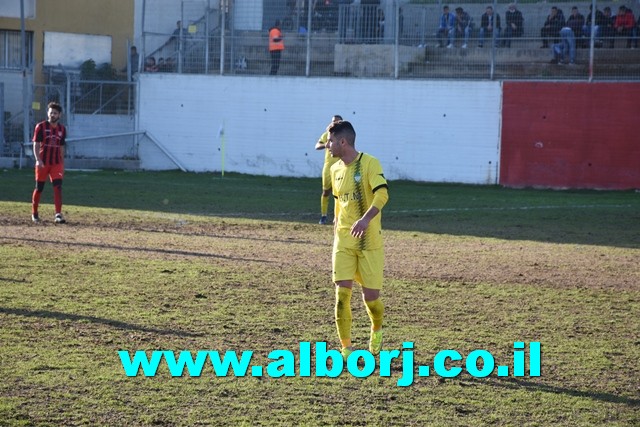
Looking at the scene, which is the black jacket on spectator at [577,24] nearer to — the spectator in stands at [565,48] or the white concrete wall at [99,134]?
the spectator in stands at [565,48]

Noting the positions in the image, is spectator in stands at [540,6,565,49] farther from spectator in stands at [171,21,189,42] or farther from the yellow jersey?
the yellow jersey

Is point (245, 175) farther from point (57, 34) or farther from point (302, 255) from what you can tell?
point (302, 255)

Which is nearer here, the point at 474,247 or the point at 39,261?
the point at 39,261

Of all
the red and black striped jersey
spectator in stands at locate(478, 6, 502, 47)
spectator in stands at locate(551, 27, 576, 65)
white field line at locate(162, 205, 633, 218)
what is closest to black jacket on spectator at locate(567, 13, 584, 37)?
spectator in stands at locate(551, 27, 576, 65)

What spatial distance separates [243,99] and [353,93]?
13.1 ft

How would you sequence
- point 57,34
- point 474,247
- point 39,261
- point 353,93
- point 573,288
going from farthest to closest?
point 57,34, point 353,93, point 474,247, point 39,261, point 573,288

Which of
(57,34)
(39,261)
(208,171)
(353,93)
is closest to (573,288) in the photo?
(39,261)

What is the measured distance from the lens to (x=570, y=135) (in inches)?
1193

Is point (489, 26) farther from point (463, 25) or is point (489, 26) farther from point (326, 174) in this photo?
point (326, 174)

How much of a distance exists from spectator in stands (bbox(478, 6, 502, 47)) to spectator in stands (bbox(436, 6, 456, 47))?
1.00 metres

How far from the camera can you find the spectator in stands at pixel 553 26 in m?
31.2

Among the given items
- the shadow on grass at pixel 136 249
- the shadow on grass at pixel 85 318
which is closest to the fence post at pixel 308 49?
the shadow on grass at pixel 136 249

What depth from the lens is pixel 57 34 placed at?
1543 inches

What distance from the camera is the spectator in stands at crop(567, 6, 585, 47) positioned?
30719mm
